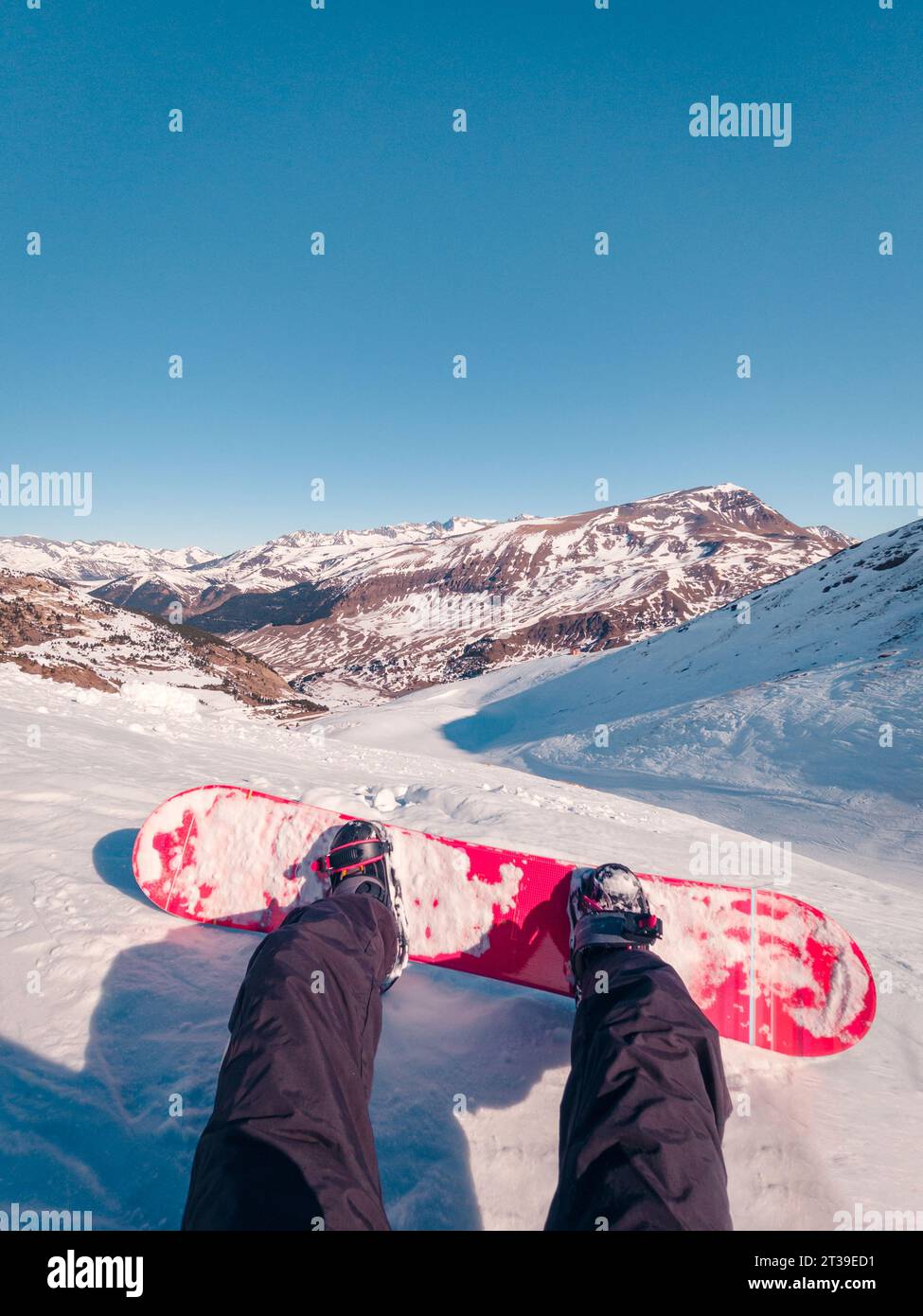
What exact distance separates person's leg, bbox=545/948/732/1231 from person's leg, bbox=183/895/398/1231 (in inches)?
30.1

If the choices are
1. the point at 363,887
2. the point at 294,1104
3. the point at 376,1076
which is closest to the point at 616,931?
the point at 376,1076

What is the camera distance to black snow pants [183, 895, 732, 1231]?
1723 mm

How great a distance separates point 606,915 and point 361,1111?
2.00m

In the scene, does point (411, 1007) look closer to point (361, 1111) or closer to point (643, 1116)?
point (361, 1111)

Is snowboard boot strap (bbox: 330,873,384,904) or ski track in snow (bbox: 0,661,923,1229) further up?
snowboard boot strap (bbox: 330,873,384,904)

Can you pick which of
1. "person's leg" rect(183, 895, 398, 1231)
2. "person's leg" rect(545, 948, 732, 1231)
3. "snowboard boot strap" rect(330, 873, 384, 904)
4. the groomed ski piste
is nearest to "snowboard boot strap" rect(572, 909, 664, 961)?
the groomed ski piste

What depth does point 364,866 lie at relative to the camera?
4133 mm

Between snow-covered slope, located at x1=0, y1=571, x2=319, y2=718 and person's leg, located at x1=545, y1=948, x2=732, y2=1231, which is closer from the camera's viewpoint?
person's leg, located at x1=545, y1=948, x2=732, y2=1231

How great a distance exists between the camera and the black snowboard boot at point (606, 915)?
319 cm

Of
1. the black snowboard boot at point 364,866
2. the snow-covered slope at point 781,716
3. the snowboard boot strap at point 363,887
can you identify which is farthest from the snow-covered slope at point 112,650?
the snowboard boot strap at point 363,887

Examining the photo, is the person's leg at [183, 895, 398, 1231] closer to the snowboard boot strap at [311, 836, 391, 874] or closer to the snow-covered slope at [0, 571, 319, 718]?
the snowboard boot strap at [311, 836, 391, 874]

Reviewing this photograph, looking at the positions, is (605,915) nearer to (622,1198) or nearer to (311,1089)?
(622,1198)

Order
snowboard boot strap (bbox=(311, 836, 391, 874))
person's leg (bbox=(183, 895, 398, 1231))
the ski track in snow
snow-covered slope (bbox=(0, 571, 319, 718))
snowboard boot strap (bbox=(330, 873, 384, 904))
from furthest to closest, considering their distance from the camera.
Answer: snow-covered slope (bbox=(0, 571, 319, 718))
snowboard boot strap (bbox=(311, 836, 391, 874))
snowboard boot strap (bbox=(330, 873, 384, 904))
the ski track in snow
person's leg (bbox=(183, 895, 398, 1231))
